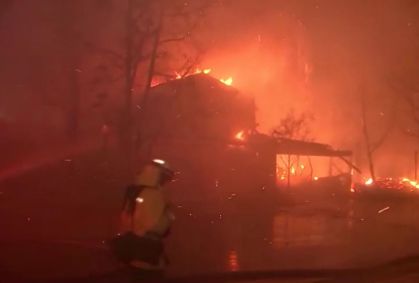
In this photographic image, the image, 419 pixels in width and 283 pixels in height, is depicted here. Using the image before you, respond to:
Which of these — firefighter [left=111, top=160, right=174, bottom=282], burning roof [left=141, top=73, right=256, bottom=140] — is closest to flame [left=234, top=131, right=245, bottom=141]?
burning roof [left=141, top=73, right=256, bottom=140]

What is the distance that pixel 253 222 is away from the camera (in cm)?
1578

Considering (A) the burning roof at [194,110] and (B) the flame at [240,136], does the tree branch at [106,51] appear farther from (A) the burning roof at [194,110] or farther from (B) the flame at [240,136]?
(B) the flame at [240,136]

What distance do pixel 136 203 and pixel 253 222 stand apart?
9.92 metres

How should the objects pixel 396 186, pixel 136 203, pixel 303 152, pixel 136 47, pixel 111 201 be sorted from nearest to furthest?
pixel 136 203 < pixel 111 201 < pixel 136 47 < pixel 303 152 < pixel 396 186

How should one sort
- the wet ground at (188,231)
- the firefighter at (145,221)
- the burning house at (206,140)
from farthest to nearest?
the burning house at (206,140), the wet ground at (188,231), the firefighter at (145,221)

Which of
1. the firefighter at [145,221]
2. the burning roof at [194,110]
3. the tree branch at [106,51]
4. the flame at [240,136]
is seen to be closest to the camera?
the firefighter at [145,221]

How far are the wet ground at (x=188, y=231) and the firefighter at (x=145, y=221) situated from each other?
174 cm

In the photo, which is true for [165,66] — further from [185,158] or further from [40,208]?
[40,208]

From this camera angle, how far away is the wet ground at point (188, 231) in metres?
8.92

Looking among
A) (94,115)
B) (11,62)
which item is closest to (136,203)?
(94,115)

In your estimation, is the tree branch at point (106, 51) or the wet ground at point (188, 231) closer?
the wet ground at point (188, 231)

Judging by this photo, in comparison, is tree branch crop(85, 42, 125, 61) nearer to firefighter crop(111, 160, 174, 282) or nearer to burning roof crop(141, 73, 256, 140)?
burning roof crop(141, 73, 256, 140)

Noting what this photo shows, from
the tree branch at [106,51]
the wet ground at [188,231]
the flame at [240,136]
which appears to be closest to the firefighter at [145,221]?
the wet ground at [188,231]

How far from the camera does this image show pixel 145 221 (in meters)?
6.16
